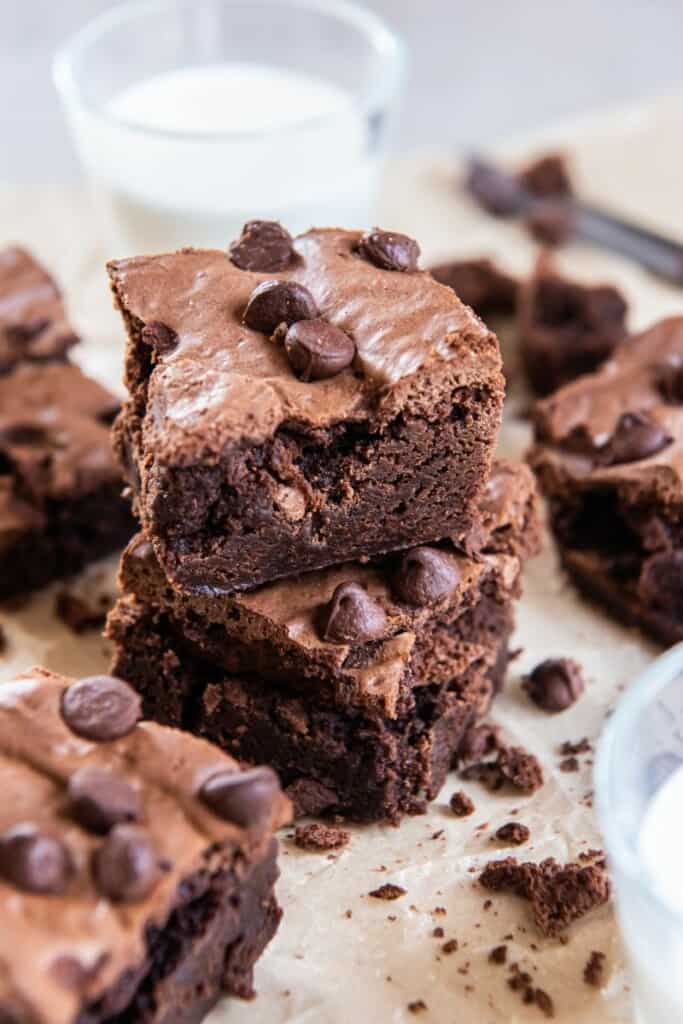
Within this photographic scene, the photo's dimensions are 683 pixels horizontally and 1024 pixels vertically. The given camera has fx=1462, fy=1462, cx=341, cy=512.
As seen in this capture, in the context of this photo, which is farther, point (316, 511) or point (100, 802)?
point (316, 511)

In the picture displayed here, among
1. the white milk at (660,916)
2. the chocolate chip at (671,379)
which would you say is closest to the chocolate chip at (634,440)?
the chocolate chip at (671,379)

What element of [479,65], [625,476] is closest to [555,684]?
[625,476]

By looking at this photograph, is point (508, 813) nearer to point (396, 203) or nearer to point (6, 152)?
point (396, 203)

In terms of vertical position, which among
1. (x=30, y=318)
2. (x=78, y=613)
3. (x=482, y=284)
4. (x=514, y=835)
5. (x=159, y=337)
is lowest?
(x=78, y=613)

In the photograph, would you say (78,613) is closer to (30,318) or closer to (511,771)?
(30,318)

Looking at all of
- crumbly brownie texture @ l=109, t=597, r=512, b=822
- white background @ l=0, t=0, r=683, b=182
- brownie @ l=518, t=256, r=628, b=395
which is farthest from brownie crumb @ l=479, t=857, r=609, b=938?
white background @ l=0, t=0, r=683, b=182

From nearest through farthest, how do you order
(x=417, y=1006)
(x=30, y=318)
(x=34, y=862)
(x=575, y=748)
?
(x=34, y=862), (x=417, y=1006), (x=575, y=748), (x=30, y=318)

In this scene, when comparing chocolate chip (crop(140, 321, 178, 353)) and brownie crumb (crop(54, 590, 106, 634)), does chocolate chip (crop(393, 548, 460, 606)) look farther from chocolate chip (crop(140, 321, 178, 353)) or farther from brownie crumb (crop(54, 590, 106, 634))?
brownie crumb (crop(54, 590, 106, 634))

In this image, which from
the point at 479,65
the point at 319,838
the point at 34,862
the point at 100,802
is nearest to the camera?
the point at 34,862
